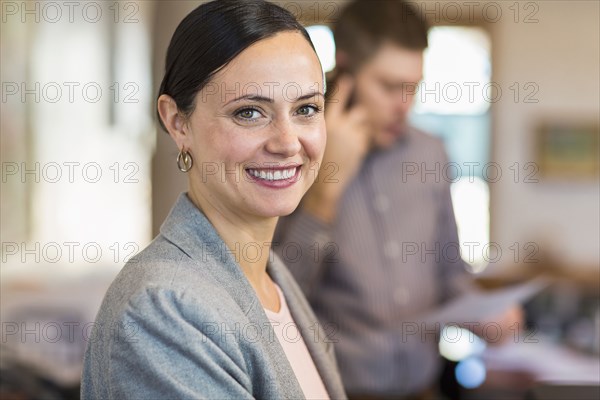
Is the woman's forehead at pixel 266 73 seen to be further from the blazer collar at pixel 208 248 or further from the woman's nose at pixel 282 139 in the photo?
the blazer collar at pixel 208 248

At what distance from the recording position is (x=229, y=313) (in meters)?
1.00

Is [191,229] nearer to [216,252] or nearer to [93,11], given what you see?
[216,252]

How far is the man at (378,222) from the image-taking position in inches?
94.9

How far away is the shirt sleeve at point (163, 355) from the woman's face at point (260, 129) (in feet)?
0.72

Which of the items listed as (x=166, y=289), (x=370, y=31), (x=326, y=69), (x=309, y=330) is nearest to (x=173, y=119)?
(x=166, y=289)

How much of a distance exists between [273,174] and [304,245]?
42.5 inches

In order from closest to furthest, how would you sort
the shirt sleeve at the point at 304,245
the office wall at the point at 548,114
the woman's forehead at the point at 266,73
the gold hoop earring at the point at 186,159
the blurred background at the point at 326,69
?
the woman's forehead at the point at 266,73
the gold hoop earring at the point at 186,159
the shirt sleeve at the point at 304,245
the blurred background at the point at 326,69
the office wall at the point at 548,114

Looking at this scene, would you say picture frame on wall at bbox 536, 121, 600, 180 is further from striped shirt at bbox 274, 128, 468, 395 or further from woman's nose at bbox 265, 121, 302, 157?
woman's nose at bbox 265, 121, 302, 157

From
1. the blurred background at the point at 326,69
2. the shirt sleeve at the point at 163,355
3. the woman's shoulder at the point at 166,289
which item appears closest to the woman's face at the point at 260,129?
the woman's shoulder at the point at 166,289

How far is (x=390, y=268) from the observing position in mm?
2486

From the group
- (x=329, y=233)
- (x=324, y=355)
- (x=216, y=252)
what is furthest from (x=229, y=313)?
(x=329, y=233)

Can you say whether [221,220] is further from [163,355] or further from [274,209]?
[163,355]

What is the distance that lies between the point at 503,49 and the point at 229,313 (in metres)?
4.66

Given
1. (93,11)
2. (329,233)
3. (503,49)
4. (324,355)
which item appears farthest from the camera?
(503,49)
